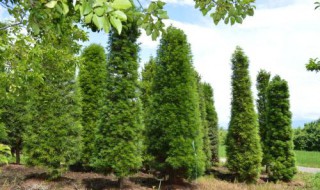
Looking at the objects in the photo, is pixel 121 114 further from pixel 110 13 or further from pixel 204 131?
pixel 110 13

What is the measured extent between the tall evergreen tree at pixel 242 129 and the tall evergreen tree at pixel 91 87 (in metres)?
5.26

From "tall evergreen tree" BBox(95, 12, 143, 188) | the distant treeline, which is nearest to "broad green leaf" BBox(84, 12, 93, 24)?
"tall evergreen tree" BBox(95, 12, 143, 188)

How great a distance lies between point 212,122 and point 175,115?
7748 mm

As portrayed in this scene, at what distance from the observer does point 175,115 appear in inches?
398

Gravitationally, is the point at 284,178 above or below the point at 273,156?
below

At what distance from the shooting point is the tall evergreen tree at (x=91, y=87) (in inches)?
489

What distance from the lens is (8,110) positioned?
13953mm

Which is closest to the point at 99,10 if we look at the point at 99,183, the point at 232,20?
the point at 232,20

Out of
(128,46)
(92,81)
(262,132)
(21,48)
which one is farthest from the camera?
(262,132)

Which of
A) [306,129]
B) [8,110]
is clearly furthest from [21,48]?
[306,129]

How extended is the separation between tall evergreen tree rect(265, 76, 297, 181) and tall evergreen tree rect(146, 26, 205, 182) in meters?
4.85

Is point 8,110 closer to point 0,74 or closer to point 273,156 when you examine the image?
point 0,74

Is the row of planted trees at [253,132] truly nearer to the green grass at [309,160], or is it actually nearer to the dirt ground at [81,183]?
the dirt ground at [81,183]

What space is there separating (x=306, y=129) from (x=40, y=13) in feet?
112
